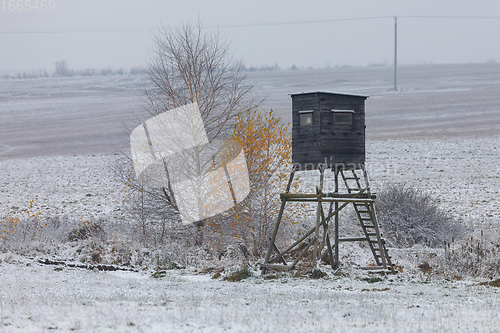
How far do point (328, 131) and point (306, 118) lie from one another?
92 cm

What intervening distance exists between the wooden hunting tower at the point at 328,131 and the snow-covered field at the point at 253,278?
3.95m

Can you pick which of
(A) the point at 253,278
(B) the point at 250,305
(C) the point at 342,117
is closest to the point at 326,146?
(C) the point at 342,117

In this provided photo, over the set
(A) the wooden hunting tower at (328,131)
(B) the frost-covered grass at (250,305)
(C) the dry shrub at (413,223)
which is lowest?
(C) the dry shrub at (413,223)

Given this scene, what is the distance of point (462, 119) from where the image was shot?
59.7 m

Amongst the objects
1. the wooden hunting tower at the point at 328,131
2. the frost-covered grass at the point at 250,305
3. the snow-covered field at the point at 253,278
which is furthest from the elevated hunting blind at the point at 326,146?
the frost-covered grass at the point at 250,305

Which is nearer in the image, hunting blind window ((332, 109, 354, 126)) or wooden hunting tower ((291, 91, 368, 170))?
wooden hunting tower ((291, 91, 368, 170))

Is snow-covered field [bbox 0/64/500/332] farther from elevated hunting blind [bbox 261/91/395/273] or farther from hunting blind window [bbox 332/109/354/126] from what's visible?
hunting blind window [bbox 332/109/354/126]

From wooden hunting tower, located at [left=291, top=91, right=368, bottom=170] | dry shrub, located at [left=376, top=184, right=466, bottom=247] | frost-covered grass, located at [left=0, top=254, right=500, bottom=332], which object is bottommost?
dry shrub, located at [left=376, top=184, right=466, bottom=247]

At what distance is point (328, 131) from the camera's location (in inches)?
696

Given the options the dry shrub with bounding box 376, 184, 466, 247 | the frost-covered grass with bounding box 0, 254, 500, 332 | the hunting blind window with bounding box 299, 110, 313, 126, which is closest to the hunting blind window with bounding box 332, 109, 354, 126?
the hunting blind window with bounding box 299, 110, 313, 126

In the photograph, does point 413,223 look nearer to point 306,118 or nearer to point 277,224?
point 277,224

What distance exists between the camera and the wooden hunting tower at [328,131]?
17.7m

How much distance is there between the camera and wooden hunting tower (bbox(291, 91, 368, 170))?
17.7 m

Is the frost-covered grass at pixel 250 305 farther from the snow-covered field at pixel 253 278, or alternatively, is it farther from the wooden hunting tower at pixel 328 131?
the wooden hunting tower at pixel 328 131
